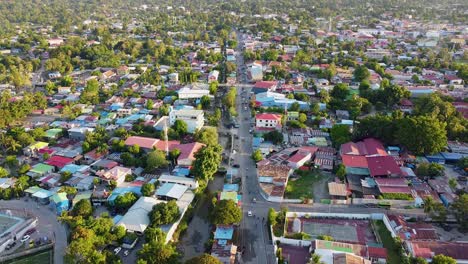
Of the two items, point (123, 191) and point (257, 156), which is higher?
point (257, 156)

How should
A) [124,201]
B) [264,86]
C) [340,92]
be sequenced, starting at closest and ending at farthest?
1. [124,201]
2. [340,92]
3. [264,86]

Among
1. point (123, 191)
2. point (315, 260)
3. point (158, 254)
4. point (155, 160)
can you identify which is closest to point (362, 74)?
point (155, 160)

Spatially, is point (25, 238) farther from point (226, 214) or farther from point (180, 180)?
point (226, 214)

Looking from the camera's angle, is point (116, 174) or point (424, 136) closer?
point (116, 174)

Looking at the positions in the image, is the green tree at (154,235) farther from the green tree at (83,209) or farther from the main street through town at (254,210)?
the green tree at (83,209)

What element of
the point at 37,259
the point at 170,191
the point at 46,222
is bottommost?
the point at 37,259

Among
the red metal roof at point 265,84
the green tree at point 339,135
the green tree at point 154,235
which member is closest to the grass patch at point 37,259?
the green tree at point 154,235
